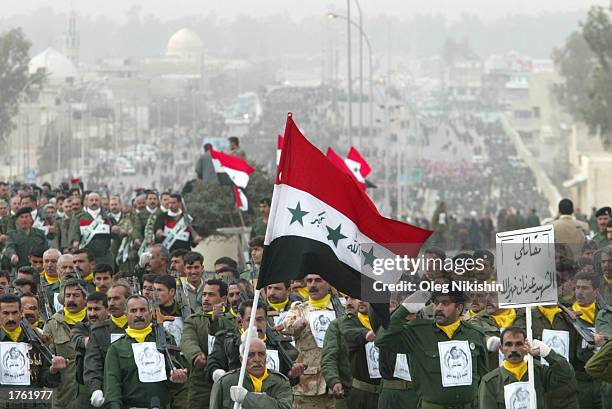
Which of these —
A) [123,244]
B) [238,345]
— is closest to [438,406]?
[238,345]

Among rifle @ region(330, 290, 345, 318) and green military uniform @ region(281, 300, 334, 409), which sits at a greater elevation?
rifle @ region(330, 290, 345, 318)

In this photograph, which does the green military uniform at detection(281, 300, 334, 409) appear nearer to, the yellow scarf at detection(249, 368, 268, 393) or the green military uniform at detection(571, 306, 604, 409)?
the green military uniform at detection(571, 306, 604, 409)

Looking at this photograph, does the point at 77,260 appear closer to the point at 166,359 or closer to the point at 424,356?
the point at 166,359

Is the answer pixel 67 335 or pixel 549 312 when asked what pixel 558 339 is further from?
pixel 67 335

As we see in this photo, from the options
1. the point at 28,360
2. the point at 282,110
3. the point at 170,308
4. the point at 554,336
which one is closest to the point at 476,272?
the point at 554,336

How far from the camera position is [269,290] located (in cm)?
1482

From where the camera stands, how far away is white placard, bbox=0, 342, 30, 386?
1337 centimetres

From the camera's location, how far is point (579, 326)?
44.7 ft

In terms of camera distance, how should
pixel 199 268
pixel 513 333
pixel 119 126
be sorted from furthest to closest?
pixel 119 126, pixel 199 268, pixel 513 333

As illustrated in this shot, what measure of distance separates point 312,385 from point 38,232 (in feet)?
27.3

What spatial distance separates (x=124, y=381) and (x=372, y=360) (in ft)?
6.02

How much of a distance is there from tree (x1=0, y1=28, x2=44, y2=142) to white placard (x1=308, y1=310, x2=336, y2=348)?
84.0m

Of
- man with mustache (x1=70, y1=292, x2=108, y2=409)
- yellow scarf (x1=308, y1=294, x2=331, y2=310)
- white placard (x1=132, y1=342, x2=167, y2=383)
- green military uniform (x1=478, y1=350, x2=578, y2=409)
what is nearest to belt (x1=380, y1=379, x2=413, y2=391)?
yellow scarf (x1=308, y1=294, x2=331, y2=310)

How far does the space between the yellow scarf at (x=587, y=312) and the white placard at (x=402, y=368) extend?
52.2 inches
